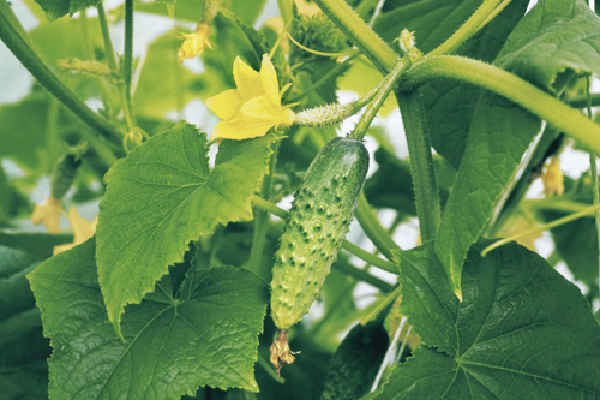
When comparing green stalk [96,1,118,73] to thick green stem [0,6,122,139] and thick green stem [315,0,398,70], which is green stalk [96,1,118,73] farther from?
thick green stem [315,0,398,70]

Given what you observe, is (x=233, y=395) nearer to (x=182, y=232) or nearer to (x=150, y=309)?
(x=150, y=309)

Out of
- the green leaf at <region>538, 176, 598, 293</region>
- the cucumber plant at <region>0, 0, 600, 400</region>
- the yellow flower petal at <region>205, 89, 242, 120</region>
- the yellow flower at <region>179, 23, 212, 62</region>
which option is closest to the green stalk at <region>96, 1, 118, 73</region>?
the cucumber plant at <region>0, 0, 600, 400</region>

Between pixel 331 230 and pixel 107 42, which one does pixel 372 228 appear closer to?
pixel 331 230

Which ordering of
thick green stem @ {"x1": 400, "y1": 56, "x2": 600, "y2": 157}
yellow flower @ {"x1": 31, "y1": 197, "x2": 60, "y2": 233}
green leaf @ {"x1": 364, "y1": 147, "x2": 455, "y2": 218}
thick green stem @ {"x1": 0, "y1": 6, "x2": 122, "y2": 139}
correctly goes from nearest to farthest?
thick green stem @ {"x1": 400, "y1": 56, "x2": 600, "y2": 157}, thick green stem @ {"x1": 0, "y1": 6, "x2": 122, "y2": 139}, yellow flower @ {"x1": 31, "y1": 197, "x2": 60, "y2": 233}, green leaf @ {"x1": 364, "y1": 147, "x2": 455, "y2": 218}

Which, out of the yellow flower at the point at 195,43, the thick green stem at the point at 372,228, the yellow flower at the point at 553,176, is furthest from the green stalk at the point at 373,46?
the yellow flower at the point at 553,176

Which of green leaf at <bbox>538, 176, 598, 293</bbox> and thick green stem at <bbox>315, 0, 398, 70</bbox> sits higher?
green leaf at <bbox>538, 176, 598, 293</bbox>

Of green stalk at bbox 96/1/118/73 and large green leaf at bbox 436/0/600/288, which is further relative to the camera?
green stalk at bbox 96/1/118/73

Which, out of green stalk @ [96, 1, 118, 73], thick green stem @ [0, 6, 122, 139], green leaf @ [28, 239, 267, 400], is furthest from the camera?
green stalk @ [96, 1, 118, 73]
